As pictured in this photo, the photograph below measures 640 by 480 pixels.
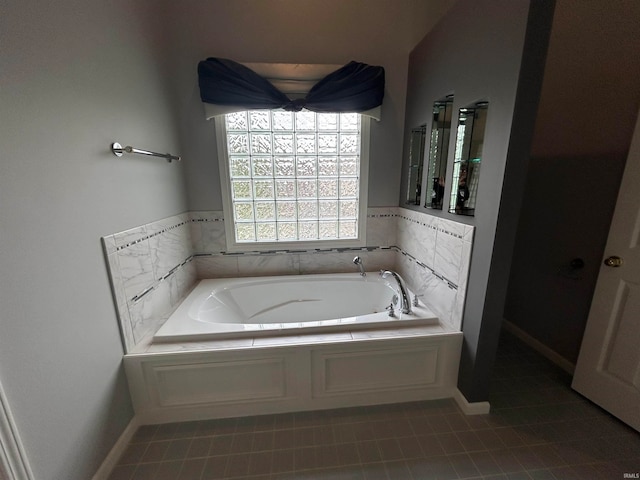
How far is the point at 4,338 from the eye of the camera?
75cm

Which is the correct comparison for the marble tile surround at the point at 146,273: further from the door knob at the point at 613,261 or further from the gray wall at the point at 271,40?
the door knob at the point at 613,261

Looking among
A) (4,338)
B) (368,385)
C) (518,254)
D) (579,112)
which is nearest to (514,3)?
(579,112)

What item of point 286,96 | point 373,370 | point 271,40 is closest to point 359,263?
point 373,370

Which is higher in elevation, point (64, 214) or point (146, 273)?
point (64, 214)

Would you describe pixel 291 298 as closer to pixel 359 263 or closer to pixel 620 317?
pixel 359 263

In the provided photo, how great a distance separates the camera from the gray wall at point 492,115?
106 cm

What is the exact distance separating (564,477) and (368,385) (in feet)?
2.94

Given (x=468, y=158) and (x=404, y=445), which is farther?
(x=468, y=158)

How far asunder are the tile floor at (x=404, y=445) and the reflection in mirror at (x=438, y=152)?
127 cm

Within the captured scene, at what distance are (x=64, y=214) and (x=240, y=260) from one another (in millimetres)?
1333

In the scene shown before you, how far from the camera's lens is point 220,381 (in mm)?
1390

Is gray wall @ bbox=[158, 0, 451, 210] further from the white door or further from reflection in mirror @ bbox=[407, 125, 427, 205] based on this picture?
the white door

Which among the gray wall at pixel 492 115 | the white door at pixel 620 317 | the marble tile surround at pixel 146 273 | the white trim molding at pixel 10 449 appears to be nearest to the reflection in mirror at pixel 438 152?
the gray wall at pixel 492 115

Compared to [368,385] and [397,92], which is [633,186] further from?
[368,385]
